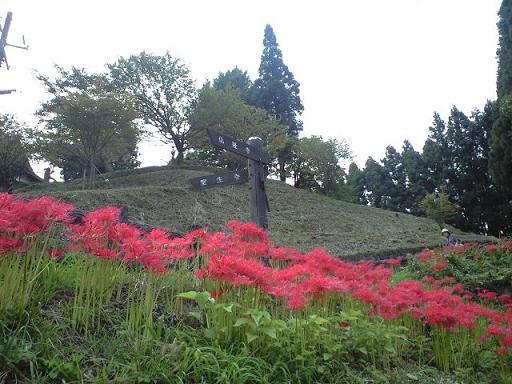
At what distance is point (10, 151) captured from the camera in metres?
18.4

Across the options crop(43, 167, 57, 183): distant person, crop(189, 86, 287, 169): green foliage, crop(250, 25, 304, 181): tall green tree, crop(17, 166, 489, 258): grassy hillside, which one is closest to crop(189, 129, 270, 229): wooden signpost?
crop(17, 166, 489, 258): grassy hillside

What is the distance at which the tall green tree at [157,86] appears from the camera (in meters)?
23.8

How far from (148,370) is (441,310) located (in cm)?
226

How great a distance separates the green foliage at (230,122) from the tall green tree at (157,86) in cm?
95

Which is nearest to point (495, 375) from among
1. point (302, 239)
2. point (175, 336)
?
point (175, 336)

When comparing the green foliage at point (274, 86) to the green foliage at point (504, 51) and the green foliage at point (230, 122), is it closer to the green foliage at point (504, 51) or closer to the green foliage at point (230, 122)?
the green foliage at point (230, 122)

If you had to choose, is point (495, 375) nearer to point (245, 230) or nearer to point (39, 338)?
point (245, 230)

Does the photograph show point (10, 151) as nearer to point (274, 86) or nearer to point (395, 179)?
point (274, 86)

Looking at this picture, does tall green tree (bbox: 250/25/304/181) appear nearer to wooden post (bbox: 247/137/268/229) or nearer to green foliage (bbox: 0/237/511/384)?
wooden post (bbox: 247/137/268/229)

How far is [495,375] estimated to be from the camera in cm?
342

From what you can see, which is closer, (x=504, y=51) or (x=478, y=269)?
(x=478, y=269)

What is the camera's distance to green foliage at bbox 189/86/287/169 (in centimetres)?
2342

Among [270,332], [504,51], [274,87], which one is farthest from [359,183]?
[270,332]

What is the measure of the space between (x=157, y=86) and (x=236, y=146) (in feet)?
64.9
